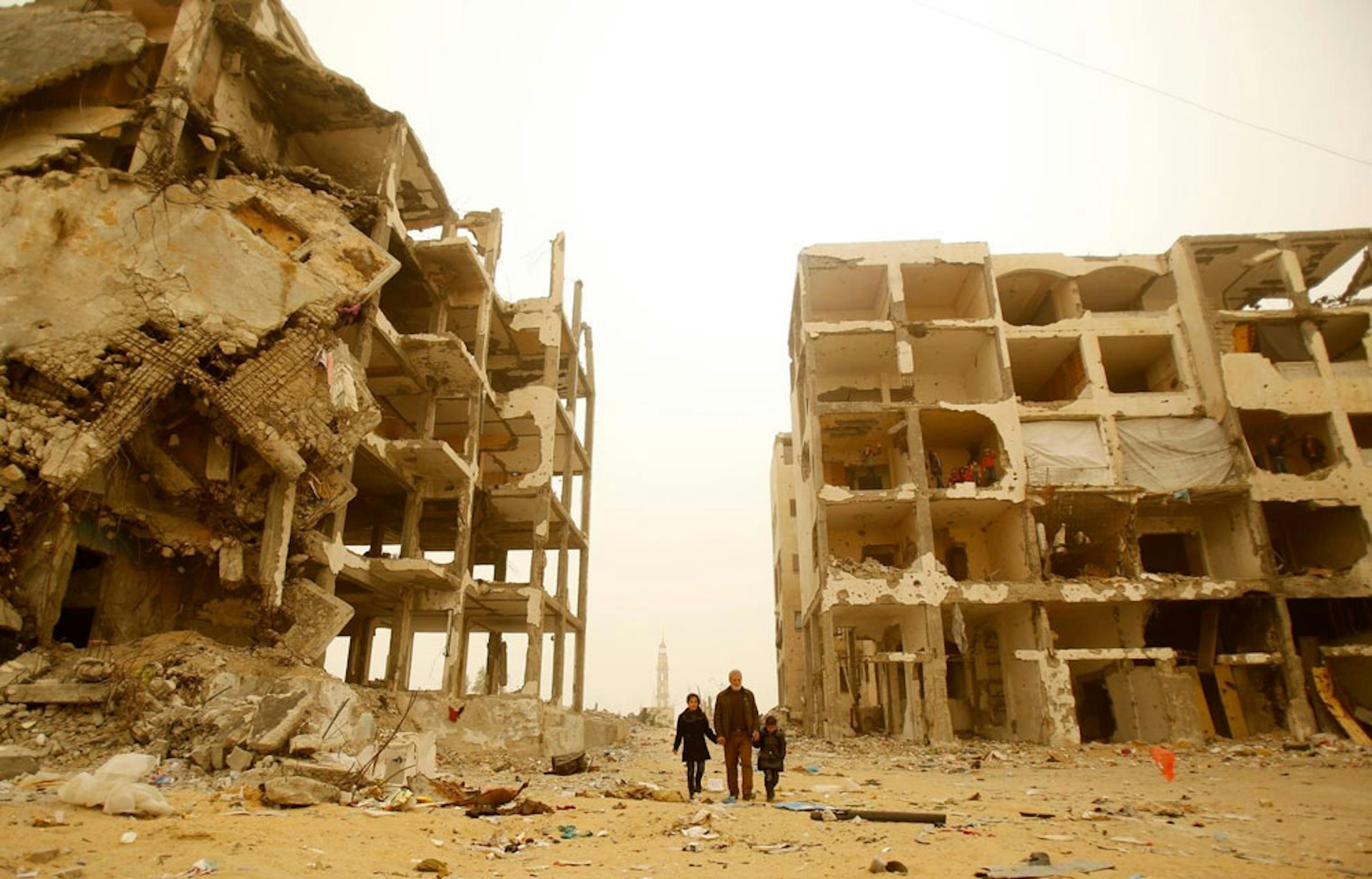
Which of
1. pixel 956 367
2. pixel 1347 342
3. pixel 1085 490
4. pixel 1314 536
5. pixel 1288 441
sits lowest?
pixel 1314 536

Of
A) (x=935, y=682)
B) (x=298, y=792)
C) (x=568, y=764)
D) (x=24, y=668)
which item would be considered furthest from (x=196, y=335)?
(x=935, y=682)

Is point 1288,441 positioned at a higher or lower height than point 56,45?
lower

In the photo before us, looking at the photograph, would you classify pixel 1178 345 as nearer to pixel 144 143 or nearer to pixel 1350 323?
pixel 1350 323

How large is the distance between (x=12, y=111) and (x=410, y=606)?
1272cm

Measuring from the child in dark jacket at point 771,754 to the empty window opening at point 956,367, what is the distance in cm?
1590

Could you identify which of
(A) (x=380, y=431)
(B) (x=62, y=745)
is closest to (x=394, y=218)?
(A) (x=380, y=431)

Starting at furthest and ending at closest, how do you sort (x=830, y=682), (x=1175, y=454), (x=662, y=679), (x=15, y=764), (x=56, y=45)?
(x=662, y=679), (x=1175, y=454), (x=830, y=682), (x=56, y=45), (x=15, y=764)

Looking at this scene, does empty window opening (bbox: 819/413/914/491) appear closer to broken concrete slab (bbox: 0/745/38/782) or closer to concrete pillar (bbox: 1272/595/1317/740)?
concrete pillar (bbox: 1272/595/1317/740)

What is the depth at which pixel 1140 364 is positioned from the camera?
87.1 ft

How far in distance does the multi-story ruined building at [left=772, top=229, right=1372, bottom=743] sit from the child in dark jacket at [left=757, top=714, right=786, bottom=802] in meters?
11.6

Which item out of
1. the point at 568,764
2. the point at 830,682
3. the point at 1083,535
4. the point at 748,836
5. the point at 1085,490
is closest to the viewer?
the point at 748,836

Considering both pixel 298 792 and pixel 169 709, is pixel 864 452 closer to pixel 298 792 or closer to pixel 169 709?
pixel 169 709

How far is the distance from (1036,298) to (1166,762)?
18.2 meters

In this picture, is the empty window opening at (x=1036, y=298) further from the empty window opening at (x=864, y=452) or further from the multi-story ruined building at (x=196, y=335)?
the multi-story ruined building at (x=196, y=335)
